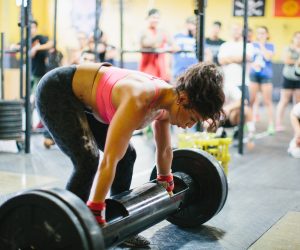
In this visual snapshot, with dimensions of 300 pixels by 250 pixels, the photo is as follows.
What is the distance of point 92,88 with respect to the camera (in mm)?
2047

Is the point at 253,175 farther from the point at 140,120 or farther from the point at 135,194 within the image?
the point at 140,120

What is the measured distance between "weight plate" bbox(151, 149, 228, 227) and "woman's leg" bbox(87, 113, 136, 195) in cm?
39

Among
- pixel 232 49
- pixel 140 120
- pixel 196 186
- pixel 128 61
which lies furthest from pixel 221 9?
pixel 140 120

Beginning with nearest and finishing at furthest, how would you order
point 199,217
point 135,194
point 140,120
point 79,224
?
point 79,224 < point 140,120 < point 135,194 < point 199,217

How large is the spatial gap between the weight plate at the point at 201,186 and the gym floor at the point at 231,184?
74 millimetres

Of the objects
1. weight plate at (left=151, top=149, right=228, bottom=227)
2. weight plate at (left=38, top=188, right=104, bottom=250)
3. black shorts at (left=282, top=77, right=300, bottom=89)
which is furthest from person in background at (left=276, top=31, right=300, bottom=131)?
weight plate at (left=38, top=188, right=104, bottom=250)

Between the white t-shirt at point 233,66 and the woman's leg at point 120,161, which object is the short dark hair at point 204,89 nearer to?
the woman's leg at point 120,161

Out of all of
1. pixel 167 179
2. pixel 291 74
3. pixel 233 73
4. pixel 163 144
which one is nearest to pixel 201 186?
pixel 167 179

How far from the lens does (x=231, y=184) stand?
3.79 meters

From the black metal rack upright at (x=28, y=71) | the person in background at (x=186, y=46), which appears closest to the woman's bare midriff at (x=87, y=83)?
the black metal rack upright at (x=28, y=71)

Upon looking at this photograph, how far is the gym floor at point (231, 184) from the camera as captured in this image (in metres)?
2.59

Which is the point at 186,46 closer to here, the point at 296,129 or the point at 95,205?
the point at 296,129

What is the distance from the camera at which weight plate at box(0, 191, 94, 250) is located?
66.6 inches

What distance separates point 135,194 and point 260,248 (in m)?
0.70
